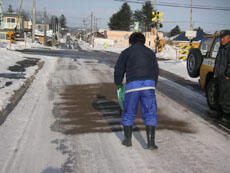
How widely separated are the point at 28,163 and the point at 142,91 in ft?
6.00

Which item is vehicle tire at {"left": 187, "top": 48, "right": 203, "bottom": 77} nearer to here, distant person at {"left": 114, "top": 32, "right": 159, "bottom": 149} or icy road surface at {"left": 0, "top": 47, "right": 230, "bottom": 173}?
icy road surface at {"left": 0, "top": 47, "right": 230, "bottom": 173}

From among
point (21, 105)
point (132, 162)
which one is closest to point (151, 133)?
point (132, 162)

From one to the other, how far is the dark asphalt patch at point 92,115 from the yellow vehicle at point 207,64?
1.39m

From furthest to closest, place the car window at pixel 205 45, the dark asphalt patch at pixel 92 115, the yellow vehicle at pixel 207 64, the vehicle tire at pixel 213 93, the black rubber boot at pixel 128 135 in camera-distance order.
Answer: the car window at pixel 205 45 → the yellow vehicle at pixel 207 64 → the vehicle tire at pixel 213 93 → the dark asphalt patch at pixel 92 115 → the black rubber boot at pixel 128 135

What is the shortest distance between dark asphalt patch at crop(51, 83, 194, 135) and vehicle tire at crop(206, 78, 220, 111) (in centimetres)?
131

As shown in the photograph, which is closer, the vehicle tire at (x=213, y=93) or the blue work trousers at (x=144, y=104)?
the blue work trousers at (x=144, y=104)

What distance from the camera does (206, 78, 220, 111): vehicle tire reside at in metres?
6.26

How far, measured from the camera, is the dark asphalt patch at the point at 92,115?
16.3 feet

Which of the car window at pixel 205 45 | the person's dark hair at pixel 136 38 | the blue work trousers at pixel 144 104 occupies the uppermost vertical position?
the car window at pixel 205 45

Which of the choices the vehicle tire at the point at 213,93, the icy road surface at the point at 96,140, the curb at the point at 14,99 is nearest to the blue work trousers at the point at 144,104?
the icy road surface at the point at 96,140

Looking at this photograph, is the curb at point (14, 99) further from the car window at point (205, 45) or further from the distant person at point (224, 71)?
the car window at point (205, 45)

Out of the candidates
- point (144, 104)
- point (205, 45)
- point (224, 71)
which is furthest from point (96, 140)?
point (205, 45)

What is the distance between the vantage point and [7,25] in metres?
63.9

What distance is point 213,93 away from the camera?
640cm
